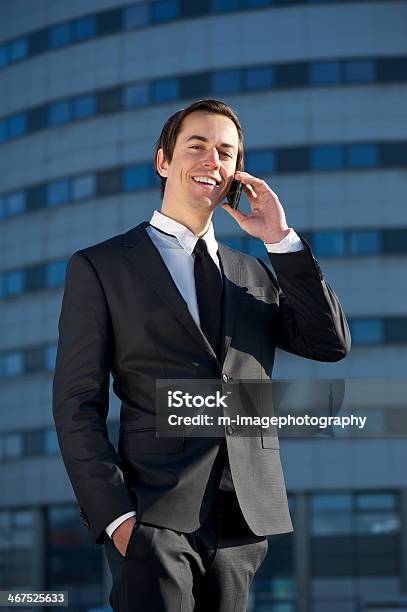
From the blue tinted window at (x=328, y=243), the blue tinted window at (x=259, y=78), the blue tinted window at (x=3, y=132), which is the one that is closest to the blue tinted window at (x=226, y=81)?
the blue tinted window at (x=259, y=78)

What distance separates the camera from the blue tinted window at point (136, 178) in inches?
1448

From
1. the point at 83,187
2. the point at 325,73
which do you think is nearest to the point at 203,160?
the point at 325,73

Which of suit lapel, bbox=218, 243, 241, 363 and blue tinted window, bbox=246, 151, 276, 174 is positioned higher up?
blue tinted window, bbox=246, 151, 276, 174

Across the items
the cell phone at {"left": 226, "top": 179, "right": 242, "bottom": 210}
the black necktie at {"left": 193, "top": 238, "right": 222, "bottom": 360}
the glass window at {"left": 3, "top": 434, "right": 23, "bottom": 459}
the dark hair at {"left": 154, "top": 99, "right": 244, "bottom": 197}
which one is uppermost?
the glass window at {"left": 3, "top": 434, "right": 23, "bottom": 459}

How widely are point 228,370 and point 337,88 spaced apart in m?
34.1

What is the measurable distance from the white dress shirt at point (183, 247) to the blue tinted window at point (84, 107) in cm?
3593

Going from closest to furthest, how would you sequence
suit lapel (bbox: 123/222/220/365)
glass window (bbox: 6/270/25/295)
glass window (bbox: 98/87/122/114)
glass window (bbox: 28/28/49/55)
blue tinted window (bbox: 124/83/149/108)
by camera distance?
1. suit lapel (bbox: 123/222/220/365)
2. blue tinted window (bbox: 124/83/149/108)
3. glass window (bbox: 98/87/122/114)
4. glass window (bbox: 6/270/25/295)
5. glass window (bbox: 28/28/49/55)

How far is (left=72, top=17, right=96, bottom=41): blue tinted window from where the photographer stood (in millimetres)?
38438

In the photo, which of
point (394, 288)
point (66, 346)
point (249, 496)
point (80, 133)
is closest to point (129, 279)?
point (66, 346)

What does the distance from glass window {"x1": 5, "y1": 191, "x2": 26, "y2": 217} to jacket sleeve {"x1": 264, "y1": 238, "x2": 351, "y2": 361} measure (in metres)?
37.2

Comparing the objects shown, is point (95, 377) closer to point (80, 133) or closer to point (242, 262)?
point (242, 262)

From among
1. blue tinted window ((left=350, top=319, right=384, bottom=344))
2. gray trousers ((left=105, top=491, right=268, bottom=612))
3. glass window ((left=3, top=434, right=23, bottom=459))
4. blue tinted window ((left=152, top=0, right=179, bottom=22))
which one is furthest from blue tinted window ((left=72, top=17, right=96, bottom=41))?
gray trousers ((left=105, top=491, right=268, bottom=612))

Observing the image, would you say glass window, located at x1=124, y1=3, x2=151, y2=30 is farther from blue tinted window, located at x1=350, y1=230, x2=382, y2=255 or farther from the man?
the man

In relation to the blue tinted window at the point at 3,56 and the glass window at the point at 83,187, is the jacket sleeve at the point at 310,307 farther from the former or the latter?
the blue tinted window at the point at 3,56
